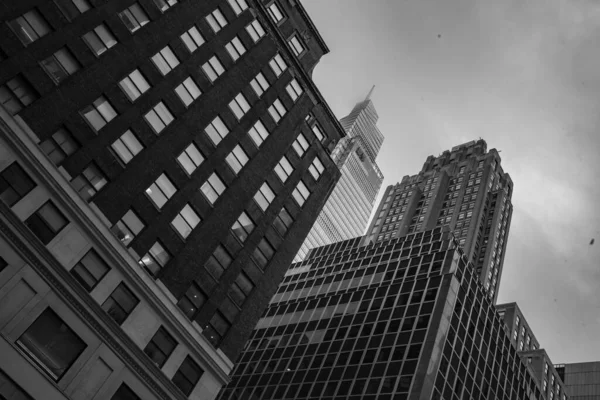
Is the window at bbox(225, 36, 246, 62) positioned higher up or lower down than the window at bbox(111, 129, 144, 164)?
higher up

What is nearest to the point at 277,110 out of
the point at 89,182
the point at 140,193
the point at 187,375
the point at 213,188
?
the point at 213,188

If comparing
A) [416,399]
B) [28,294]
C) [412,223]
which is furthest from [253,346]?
[412,223]

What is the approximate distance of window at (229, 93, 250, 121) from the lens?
44875mm

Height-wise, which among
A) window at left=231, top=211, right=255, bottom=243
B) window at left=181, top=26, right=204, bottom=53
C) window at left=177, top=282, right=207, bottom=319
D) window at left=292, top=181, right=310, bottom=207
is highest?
window at left=181, top=26, right=204, bottom=53

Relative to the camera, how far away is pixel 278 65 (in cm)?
5091

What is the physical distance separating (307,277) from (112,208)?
5823 centimetres

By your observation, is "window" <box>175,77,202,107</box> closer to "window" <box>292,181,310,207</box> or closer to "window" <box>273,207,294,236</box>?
"window" <box>273,207,294,236</box>

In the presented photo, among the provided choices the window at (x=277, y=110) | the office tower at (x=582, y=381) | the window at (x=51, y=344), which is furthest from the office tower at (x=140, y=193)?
the office tower at (x=582, y=381)

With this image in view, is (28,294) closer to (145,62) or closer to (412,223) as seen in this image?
(145,62)

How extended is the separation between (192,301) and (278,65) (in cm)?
2335

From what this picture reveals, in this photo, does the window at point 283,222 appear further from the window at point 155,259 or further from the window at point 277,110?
the window at point 155,259

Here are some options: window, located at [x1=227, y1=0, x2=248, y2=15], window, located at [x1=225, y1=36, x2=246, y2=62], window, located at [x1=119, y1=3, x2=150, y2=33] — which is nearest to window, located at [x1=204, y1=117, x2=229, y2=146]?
window, located at [x1=225, y1=36, x2=246, y2=62]

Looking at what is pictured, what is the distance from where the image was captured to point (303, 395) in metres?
62.8

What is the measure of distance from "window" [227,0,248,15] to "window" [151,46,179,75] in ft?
29.7
